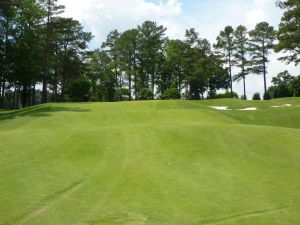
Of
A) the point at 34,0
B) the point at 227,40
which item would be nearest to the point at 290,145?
the point at 34,0

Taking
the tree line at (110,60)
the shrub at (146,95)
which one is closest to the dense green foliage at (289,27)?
the tree line at (110,60)

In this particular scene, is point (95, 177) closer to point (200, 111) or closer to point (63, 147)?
point (63, 147)

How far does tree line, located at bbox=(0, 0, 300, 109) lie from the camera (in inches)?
2178

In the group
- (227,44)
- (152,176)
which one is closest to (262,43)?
(227,44)

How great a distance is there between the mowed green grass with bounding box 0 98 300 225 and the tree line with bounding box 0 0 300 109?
31.0 m

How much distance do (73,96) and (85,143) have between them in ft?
127

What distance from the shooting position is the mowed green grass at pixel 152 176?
8766 mm

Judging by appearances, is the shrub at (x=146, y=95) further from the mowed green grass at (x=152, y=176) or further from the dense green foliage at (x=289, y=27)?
the mowed green grass at (x=152, y=176)

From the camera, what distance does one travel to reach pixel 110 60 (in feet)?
302

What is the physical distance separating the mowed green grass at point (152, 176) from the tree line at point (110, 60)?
31.0 m

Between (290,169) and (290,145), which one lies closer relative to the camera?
(290,169)

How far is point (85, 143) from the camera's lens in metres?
16.8

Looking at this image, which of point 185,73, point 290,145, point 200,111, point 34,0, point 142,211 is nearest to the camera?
point 142,211

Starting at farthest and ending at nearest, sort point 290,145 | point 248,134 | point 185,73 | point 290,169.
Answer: point 185,73 → point 248,134 → point 290,145 → point 290,169
